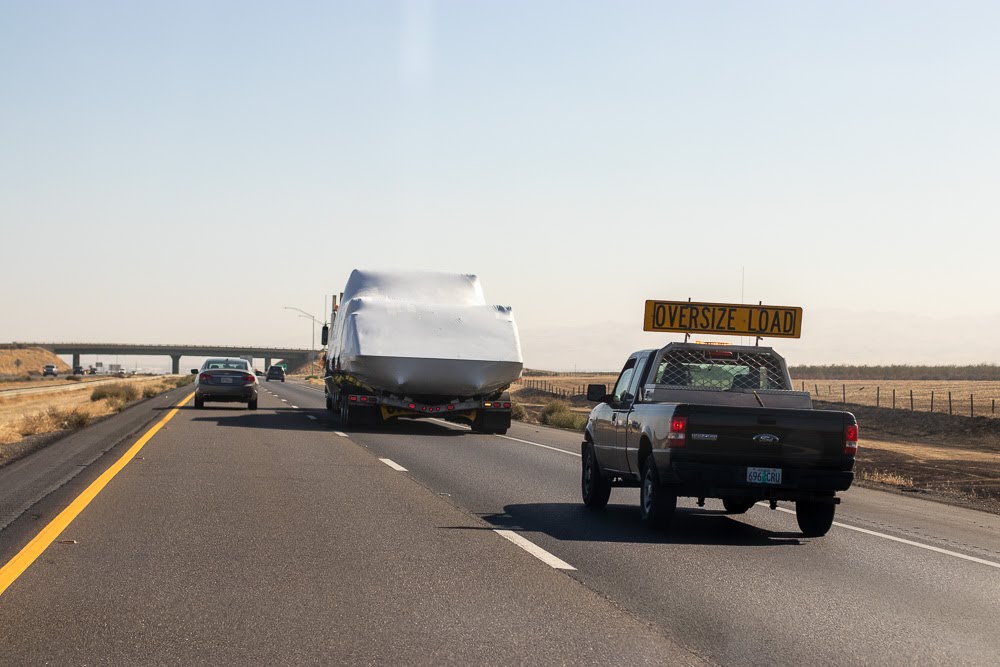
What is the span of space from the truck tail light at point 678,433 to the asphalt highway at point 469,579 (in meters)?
0.89

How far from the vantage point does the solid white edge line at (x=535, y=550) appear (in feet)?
29.7

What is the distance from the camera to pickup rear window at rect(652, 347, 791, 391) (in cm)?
1248

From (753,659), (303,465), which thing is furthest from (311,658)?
(303,465)

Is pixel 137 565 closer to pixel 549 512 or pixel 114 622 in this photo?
pixel 114 622

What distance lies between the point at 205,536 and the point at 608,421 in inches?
185

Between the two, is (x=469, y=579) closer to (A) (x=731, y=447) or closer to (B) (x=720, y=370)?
(A) (x=731, y=447)

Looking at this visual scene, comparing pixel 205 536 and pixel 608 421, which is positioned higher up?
pixel 608 421

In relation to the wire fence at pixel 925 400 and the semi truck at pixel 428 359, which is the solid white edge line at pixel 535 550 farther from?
the wire fence at pixel 925 400

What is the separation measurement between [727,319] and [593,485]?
304 centimetres

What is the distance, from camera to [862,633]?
7000mm

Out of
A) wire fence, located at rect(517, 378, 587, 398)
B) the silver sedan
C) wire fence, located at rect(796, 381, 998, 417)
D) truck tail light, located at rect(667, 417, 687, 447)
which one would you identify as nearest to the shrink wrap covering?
the silver sedan

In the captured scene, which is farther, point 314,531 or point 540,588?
point 314,531

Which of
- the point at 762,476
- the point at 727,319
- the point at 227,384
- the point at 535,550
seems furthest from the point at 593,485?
the point at 227,384

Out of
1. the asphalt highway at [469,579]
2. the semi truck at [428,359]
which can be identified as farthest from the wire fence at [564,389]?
the asphalt highway at [469,579]
